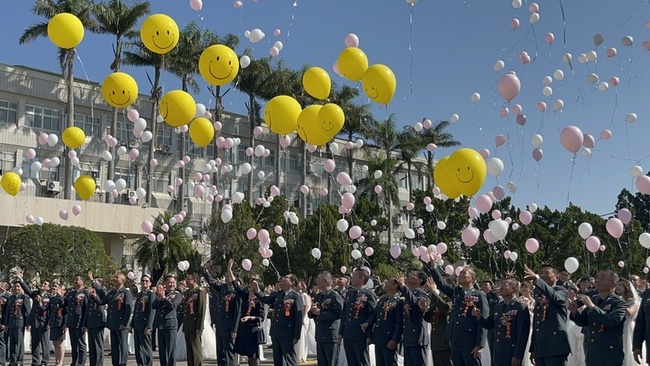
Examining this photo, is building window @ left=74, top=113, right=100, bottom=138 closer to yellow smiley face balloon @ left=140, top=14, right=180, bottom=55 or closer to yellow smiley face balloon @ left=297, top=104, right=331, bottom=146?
yellow smiley face balloon @ left=140, top=14, right=180, bottom=55

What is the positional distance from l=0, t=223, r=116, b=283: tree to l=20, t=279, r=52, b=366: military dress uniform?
10191mm

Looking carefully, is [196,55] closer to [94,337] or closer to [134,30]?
[134,30]

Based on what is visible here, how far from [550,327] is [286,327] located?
4310 millimetres

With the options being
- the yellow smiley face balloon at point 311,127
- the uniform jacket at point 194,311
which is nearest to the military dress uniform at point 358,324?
the yellow smiley face balloon at point 311,127

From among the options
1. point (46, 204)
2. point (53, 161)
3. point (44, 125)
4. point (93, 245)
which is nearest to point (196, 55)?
point (44, 125)

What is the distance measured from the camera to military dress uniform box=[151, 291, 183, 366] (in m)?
12.3

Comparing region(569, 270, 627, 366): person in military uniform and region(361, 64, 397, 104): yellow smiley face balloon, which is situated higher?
region(361, 64, 397, 104): yellow smiley face balloon

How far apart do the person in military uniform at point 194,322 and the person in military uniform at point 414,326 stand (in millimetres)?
3702

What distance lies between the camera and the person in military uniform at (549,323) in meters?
7.98

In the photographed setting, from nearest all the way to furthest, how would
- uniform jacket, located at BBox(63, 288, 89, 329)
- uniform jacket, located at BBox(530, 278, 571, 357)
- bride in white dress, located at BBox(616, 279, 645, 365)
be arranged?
uniform jacket, located at BBox(530, 278, 571, 357)
bride in white dress, located at BBox(616, 279, 645, 365)
uniform jacket, located at BBox(63, 288, 89, 329)

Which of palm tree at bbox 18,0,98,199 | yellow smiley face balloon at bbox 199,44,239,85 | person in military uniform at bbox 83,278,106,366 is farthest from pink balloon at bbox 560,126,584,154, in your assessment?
palm tree at bbox 18,0,98,199

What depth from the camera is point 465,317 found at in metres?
9.13

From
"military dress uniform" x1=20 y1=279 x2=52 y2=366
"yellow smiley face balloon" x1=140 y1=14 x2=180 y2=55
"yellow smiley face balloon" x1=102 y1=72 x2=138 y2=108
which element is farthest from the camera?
"military dress uniform" x1=20 y1=279 x2=52 y2=366

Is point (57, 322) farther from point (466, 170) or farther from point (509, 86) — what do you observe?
point (509, 86)
